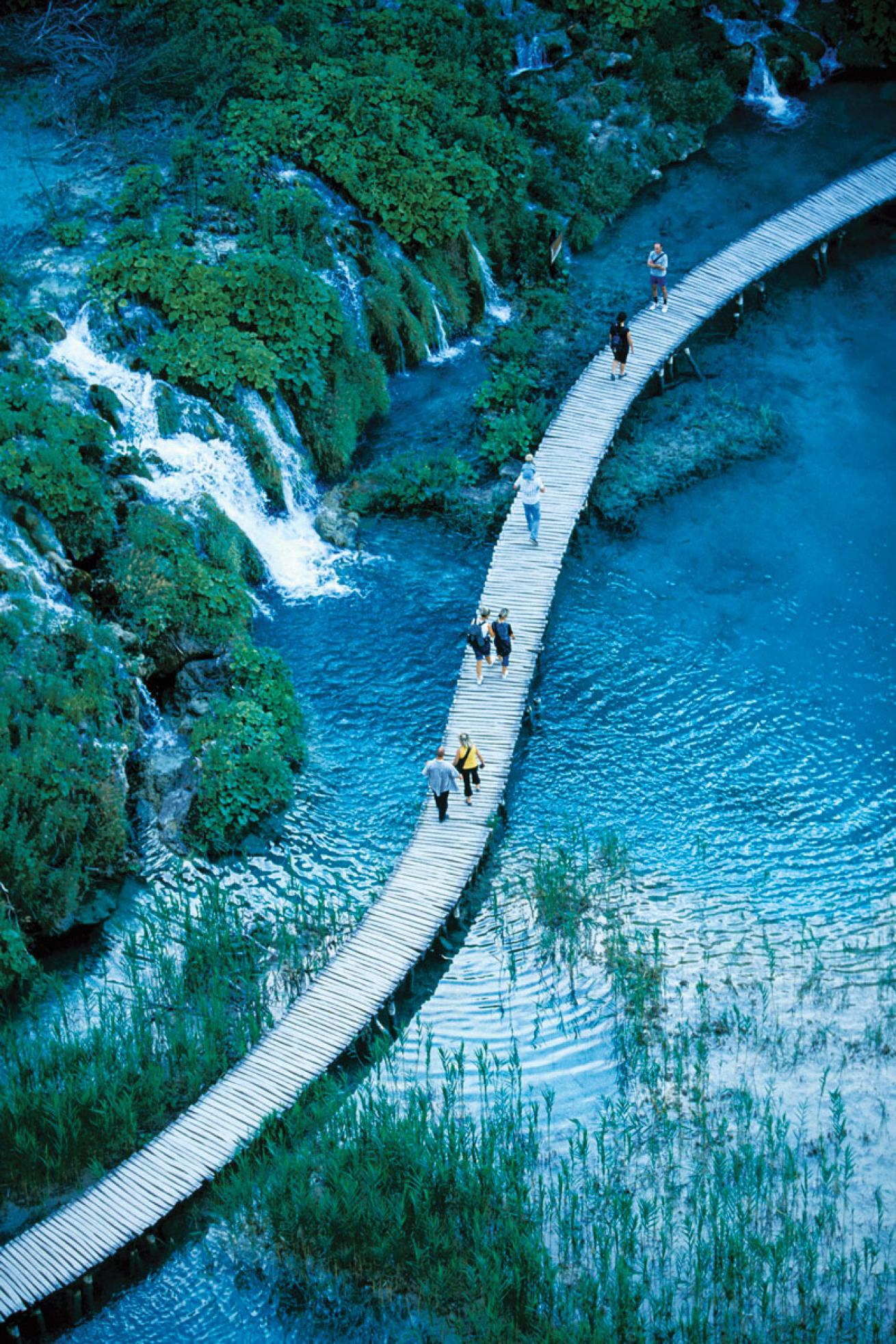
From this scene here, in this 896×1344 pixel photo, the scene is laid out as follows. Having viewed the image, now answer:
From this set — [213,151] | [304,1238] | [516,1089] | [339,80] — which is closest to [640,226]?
[339,80]

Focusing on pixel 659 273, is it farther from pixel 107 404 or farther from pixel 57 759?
pixel 57 759

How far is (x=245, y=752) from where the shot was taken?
21672 mm

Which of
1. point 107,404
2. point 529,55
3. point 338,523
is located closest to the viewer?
Result: point 107,404

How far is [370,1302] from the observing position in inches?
637

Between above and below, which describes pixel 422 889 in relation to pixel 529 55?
below

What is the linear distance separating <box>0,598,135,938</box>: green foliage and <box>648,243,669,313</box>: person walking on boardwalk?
12.1m

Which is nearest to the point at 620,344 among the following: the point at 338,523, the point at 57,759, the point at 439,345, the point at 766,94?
the point at 439,345

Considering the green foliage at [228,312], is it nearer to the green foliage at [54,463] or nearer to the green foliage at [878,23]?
the green foliage at [54,463]

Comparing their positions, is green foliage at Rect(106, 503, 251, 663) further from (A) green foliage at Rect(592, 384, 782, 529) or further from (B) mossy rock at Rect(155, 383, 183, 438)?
(A) green foliage at Rect(592, 384, 782, 529)

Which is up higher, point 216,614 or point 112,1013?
point 216,614

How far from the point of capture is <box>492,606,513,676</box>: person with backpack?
22.2 meters

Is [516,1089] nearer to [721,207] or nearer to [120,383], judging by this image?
[120,383]

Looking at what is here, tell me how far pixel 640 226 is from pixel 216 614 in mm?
13571

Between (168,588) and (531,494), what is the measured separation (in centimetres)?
549
